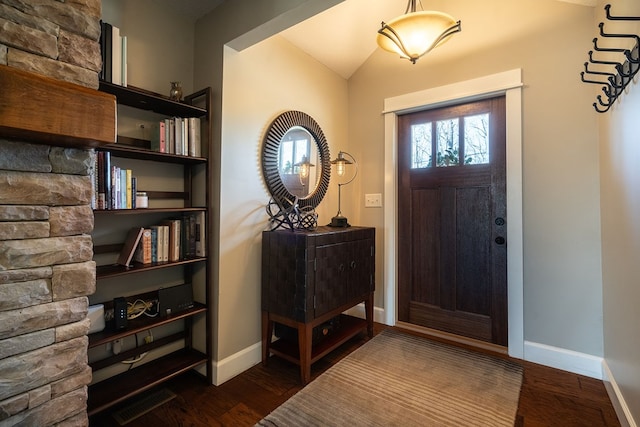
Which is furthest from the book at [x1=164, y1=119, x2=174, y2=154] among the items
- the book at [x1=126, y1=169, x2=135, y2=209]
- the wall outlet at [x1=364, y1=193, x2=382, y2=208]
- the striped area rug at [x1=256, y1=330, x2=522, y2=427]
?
the wall outlet at [x1=364, y1=193, x2=382, y2=208]

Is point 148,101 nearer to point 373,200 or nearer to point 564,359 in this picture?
point 373,200

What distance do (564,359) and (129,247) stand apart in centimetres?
289

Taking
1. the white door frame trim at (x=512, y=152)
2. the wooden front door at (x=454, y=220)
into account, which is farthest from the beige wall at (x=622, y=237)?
the wooden front door at (x=454, y=220)

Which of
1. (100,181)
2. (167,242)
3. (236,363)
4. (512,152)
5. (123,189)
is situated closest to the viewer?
(100,181)

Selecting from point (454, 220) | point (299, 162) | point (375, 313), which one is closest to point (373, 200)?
point (454, 220)

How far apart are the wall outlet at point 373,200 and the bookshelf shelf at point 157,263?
156cm

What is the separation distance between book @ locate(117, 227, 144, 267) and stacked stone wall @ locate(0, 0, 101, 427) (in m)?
0.55

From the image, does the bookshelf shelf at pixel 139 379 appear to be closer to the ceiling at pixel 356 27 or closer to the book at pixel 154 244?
the book at pixel 154 244

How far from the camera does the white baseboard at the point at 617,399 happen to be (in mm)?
1387

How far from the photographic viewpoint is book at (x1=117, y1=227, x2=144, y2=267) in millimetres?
1605

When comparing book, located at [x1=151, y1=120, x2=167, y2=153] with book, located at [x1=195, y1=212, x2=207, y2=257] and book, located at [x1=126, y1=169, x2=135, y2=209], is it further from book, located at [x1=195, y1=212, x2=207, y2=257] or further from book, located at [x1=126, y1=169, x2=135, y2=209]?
book, located at [x1=195, y1=212, x2=207, y2=257]

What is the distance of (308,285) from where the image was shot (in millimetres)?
1812

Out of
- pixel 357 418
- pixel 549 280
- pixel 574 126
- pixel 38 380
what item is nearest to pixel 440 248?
pixel 549 280

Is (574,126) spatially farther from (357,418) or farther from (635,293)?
(357,418)
